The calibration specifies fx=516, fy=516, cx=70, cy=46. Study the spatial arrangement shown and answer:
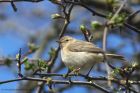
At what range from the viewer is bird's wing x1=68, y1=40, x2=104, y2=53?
270 inches

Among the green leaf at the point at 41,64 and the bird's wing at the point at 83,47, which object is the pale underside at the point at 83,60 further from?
the green leaf at the point at 41,64

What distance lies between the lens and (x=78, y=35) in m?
12.7

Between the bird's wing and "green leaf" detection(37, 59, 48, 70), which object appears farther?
the bird's wing

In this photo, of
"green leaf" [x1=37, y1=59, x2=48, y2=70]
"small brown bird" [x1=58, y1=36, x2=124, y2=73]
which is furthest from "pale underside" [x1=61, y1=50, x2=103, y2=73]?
"green leaf" [x1=37, y1=59, x2=48, y2=70]

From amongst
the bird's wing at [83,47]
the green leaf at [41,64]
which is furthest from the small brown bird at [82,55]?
the green leaf at [41,64]

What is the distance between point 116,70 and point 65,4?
904mm

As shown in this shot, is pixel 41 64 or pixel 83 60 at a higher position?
pixel 41 64

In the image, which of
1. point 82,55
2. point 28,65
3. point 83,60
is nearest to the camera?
point 28,65

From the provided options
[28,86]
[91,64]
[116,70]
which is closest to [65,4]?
[116,70]

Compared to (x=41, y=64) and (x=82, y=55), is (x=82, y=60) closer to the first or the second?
(x=82, y=55)

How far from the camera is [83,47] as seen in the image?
23.6 feet

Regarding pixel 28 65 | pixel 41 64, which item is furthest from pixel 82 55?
pixel 28 65

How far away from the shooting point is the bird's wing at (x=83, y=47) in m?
6.85

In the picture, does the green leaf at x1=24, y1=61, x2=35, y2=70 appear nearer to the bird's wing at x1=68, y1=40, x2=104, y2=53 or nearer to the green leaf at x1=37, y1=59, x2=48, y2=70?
the green leaf at x1=37, y1=59, x2=48, y2=70
